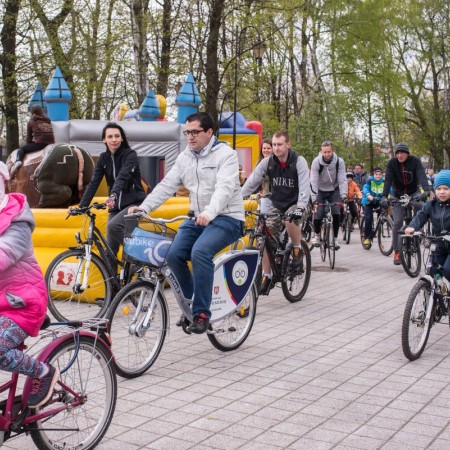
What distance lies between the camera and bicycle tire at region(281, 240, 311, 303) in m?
9.25

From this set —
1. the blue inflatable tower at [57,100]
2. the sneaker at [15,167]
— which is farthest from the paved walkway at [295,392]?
the blue inflatable tower at [57,100]

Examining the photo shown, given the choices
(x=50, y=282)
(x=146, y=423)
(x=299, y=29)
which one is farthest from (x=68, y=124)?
(x=299, y=29)

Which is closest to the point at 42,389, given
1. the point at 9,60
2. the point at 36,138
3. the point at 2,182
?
the point at 2,182

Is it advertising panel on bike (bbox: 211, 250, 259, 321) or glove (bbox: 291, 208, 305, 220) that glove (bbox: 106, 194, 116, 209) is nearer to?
advertising panel on bike (bbox: 211, 250, 259, 321)

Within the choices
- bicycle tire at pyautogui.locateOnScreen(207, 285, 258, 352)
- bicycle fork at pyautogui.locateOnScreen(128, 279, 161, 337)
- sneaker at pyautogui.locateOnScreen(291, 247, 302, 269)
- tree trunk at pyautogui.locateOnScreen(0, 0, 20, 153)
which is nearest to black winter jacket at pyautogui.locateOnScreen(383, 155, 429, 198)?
sneaker at pyautogui.locateOnScreen(291, 247, 302, 269)

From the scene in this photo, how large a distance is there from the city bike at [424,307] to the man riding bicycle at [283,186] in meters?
2.23

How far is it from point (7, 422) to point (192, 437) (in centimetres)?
127

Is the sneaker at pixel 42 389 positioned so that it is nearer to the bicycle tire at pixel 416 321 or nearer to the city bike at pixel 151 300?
the city bike at pixel 151 300

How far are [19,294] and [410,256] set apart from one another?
915 centimetres

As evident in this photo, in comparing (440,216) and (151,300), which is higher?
(440,216)

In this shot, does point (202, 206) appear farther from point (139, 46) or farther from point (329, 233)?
point (139, 46)

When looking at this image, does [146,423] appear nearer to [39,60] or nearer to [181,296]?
[181,296]

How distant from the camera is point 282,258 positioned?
911 cm

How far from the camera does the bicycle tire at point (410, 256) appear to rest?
39.4 ft
